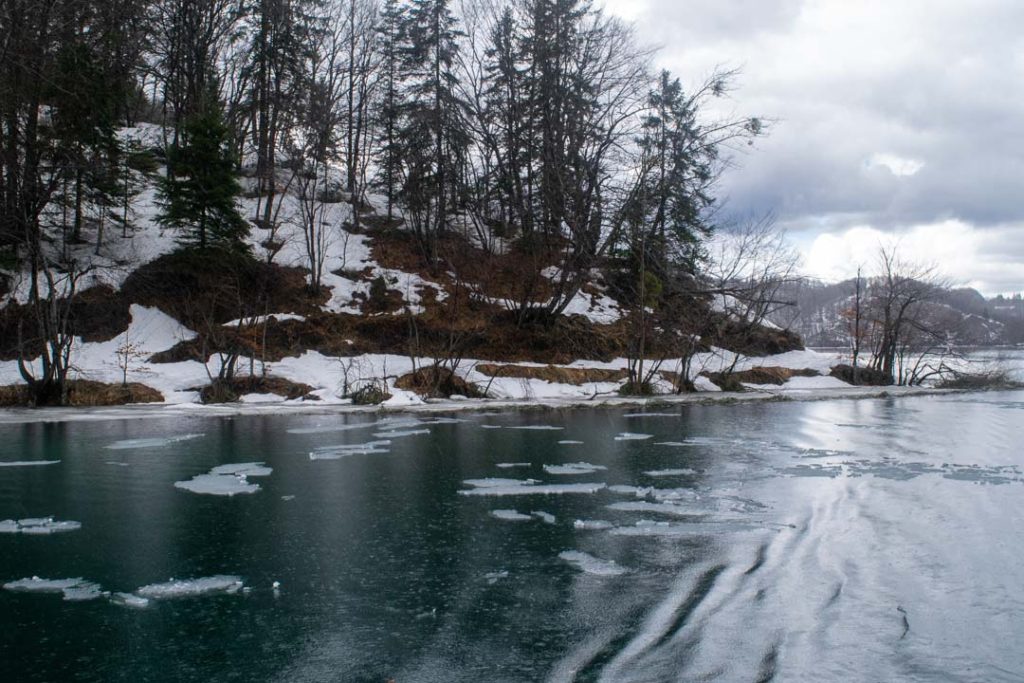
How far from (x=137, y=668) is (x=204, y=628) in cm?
66

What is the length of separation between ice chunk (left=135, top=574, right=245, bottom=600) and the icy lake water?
3 centimetres

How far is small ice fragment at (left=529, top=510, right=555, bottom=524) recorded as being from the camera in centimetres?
801

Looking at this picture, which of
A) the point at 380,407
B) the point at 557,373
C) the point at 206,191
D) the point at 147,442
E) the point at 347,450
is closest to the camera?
the point at 347,450

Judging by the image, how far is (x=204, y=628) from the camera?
5.01 m

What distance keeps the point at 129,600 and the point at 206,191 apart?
24415 mm

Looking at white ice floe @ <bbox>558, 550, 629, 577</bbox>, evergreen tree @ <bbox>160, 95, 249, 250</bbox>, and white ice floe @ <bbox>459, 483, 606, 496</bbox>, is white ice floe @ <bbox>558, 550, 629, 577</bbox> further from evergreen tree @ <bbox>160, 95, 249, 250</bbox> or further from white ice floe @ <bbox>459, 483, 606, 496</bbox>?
evergreen tree @ <bbox>160, 95, 249, 250</bbox>

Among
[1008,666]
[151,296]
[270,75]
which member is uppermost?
[270,75]

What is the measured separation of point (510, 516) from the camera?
825 centimetres

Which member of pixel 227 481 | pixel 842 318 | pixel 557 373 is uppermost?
pixel 842 318

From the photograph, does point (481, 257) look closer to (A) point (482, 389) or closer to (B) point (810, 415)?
(A) point (482, 389)

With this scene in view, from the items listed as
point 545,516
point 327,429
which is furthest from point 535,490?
point 327,429

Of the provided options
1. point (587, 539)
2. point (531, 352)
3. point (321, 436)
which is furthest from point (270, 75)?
point (587, 539)

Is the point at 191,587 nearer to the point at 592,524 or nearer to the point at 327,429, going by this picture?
the point at 592,524

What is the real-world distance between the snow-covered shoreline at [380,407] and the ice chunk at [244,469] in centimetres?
812
